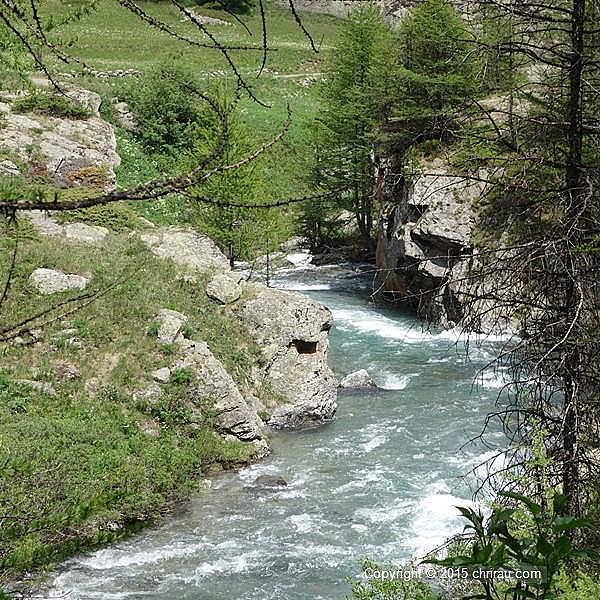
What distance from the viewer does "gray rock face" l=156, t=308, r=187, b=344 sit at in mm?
14562

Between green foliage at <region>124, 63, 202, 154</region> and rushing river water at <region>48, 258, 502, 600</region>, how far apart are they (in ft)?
66.3

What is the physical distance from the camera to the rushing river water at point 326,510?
949cm

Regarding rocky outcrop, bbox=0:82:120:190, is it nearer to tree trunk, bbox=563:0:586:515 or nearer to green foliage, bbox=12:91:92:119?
green foliage, bbox=12:91:92:119

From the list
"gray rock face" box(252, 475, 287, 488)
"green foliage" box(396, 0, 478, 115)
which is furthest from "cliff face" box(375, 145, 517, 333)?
"gray rock face" box(252, 475, 287, 488)

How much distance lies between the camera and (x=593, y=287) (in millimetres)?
5480

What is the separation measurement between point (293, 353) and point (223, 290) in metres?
2.26

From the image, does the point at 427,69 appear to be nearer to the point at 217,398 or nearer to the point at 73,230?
the point at 73,230

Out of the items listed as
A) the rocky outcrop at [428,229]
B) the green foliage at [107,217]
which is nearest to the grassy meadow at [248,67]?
the rocky outcrop at [428,229]

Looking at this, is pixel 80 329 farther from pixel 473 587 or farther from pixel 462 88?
pixel 462 88

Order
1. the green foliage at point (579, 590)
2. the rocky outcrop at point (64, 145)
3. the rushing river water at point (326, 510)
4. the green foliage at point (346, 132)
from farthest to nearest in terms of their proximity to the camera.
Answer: the green foliage at point (346, 132) < the rocky outcrop at point (64, 145) < the rushing river water at point (326, 510) < the green foliage at point (579, 590)

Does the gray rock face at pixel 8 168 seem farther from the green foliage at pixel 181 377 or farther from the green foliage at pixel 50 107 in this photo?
the green foliage at pixel 181 377

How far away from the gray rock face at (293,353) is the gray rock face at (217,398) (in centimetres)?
122

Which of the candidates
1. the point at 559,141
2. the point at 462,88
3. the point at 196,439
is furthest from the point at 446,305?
the point at 559,141

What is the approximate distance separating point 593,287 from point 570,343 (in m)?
0.56
